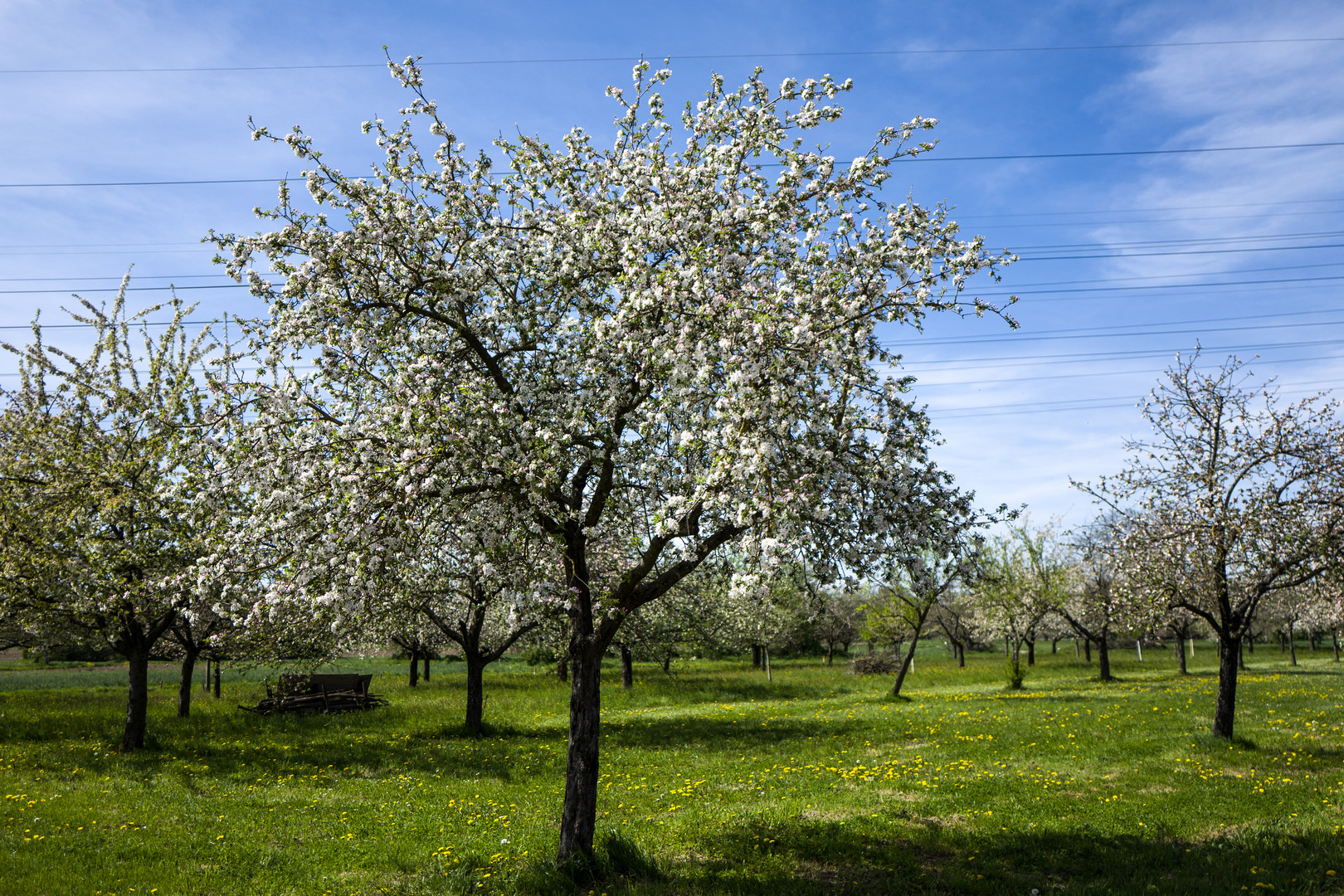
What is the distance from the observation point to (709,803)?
15500 millimetres

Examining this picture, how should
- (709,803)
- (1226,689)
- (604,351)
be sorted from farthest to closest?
(1226,689) < (709,803) < (604,351)

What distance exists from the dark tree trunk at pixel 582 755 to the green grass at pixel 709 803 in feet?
1.39

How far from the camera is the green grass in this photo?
36.0ft

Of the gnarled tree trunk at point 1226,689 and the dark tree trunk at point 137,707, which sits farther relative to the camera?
the dark tree trunk at point 137,707

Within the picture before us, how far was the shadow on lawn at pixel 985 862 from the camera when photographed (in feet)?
34.0

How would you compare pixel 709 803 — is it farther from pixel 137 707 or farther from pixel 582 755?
pixel 137 707

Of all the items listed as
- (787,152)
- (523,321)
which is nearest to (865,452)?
(787,152)

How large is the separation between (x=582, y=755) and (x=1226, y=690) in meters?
18.0

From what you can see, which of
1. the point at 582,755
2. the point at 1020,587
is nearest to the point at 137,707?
the point at 582,755

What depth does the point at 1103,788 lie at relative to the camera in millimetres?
15797

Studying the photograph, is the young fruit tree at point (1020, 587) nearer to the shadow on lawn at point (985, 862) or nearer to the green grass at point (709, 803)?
the green grass at point (709, 803)

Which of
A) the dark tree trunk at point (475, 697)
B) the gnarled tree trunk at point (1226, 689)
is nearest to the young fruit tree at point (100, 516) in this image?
the dark tree trunk at point (475, 697)

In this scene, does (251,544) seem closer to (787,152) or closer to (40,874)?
(40,874)

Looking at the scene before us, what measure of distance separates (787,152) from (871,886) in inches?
397
